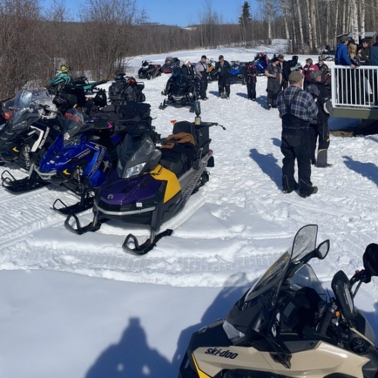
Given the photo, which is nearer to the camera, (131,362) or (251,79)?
(131,362)

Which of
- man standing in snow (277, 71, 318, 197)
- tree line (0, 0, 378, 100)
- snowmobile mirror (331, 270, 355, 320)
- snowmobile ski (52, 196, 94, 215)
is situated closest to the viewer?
snowmobile mirror (331, 270, 355, 320)

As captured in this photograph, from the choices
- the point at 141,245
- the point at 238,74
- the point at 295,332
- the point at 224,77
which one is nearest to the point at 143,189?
the point at 141,245

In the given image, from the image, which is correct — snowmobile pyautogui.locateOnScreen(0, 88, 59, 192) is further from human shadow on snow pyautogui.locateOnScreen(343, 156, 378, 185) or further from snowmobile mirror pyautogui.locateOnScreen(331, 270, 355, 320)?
snowmobile mirror pyautogui.locateOnScreen(331, 270, 355, 320)

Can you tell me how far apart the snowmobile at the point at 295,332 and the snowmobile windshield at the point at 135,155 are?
3.11 m

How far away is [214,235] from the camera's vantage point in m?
5.93

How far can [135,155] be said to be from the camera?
19.2 ft

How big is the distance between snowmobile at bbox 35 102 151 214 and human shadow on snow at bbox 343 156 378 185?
3.83m

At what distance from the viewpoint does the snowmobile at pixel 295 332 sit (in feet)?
8.50

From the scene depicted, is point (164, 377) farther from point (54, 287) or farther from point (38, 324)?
point (54, 287)

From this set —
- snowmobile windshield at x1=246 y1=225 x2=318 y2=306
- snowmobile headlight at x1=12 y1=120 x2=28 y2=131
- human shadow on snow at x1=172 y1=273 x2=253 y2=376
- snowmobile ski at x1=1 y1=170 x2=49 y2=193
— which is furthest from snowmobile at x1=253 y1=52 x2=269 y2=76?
snowmobile windshield at x1=246 y1=225 x2=318 y2=306

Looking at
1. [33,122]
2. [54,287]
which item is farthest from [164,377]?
[33,122]

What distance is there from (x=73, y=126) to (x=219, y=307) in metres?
3.94

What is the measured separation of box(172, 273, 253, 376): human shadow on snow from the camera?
3.85 metres

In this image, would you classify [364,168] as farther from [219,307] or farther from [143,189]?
[219,307]
